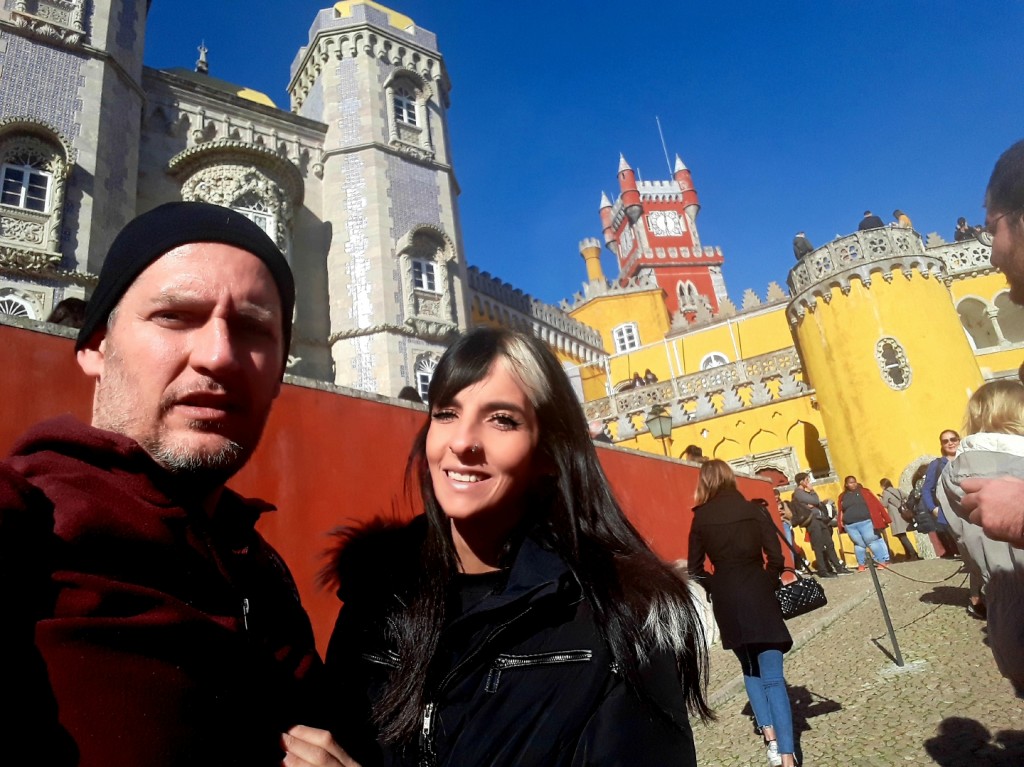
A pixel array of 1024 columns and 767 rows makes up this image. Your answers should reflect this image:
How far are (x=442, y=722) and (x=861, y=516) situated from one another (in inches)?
481

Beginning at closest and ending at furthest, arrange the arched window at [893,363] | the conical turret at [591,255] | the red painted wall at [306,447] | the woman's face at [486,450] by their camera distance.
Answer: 1. the woman's face at [486,450]
2. the red painted wall at [306,447]
3. the arched window at [893,363]
4. the conical turret at [591,255]

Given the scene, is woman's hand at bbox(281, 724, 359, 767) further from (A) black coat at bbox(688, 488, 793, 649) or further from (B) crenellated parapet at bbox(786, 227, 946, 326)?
(B) crenellated parapet at bbox(786, 227, 946, 326)

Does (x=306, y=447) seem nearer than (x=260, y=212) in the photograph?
Yes

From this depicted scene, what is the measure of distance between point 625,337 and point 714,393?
14.6 metres

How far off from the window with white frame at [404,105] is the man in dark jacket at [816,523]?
46.4 ft

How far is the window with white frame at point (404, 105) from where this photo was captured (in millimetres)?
17545

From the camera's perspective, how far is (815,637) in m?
7.78

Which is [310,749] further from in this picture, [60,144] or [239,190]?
[239,190]

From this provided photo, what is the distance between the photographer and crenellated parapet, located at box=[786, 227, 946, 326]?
16969 mm

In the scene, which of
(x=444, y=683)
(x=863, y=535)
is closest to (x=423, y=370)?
(x=863, y=535)

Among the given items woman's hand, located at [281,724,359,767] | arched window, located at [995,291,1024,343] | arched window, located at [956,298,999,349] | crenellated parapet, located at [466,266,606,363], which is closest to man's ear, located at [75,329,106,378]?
woman's hand, located at [281,724,359,767]

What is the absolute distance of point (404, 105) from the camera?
58.3ft

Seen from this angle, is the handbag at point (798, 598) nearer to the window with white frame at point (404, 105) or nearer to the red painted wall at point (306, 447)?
the red painted wall at point (306, 447)

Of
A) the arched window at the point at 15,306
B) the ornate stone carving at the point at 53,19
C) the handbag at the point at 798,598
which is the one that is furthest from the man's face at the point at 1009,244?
the ornate stone carving at the point at 53,19
